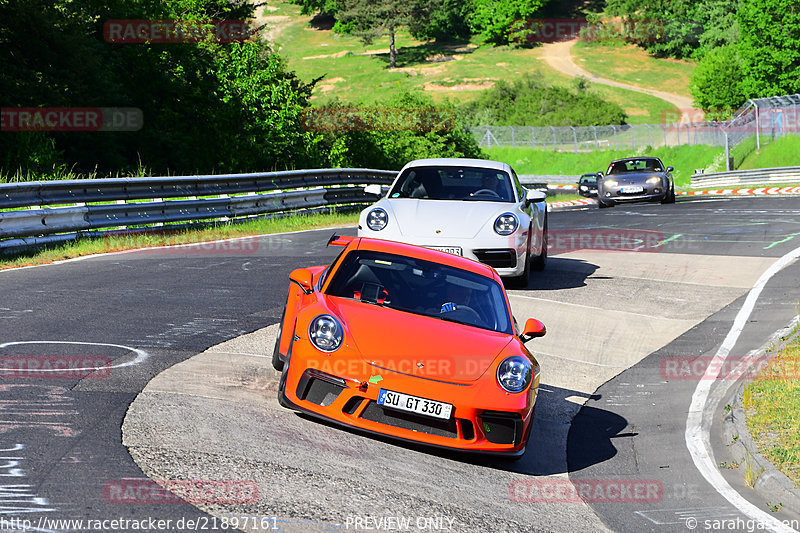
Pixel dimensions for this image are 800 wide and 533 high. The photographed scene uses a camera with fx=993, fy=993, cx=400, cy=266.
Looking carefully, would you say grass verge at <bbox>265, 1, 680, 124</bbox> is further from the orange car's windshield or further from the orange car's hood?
the orange car's hood

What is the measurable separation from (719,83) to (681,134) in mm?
29315

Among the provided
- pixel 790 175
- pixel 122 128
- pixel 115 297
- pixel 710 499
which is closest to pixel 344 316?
pixel 710 499

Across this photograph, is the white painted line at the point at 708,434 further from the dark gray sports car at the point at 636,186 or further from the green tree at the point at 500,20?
the green tree at the point at 500,20

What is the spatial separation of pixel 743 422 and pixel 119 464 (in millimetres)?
4812

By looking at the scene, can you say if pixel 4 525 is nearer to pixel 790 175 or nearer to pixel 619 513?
pixel 619 513

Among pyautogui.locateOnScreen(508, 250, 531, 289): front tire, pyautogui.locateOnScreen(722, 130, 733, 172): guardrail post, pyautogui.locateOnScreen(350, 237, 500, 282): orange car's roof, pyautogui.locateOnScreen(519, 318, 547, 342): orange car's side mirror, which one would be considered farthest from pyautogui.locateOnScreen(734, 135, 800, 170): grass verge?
pyautogui.locateOnScreen(519, 318, 547, 342): orange car's side mirror

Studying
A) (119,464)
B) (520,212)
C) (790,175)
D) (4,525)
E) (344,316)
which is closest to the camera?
(4,525)

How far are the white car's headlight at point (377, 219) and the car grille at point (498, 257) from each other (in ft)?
3.82

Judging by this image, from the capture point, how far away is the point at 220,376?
25.7 ft

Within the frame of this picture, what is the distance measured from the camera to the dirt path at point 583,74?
325 feet

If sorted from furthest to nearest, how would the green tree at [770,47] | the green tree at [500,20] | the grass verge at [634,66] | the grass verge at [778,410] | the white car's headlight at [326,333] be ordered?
the green tree at [500,20] < the grass verge at [634,66] < the green tree at [770,47] < the grass verge at [778,410] < the white car's headlight at [326,333]

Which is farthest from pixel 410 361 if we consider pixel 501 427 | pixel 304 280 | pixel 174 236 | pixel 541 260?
pixel 174 236

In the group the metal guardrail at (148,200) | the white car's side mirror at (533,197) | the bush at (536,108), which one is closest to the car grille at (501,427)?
the white car's side mirror at (533,197)

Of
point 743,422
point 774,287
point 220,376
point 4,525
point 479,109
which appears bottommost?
point 479,109
